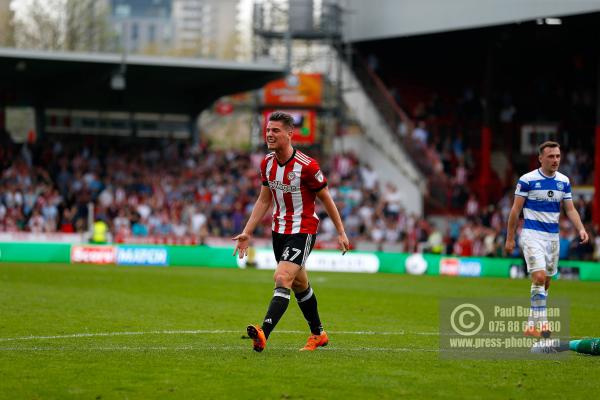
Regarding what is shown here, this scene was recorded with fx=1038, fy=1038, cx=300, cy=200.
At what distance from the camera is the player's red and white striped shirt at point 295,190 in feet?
34.7

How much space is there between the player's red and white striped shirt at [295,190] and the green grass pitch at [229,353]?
132cm

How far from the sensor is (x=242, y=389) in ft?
27.7

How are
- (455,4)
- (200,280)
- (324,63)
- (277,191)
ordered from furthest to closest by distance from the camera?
(324,63), (455,4), (200,280), (277,191)

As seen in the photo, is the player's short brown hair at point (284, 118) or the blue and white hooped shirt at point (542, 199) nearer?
the player's short brown hair at point (284, 118)

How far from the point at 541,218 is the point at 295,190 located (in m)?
3.38

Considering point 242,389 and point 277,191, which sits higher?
point 277,191

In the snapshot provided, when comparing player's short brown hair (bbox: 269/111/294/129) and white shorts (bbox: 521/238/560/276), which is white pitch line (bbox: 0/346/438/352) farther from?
player's short brown hair (bbox: 269/111/294/129)

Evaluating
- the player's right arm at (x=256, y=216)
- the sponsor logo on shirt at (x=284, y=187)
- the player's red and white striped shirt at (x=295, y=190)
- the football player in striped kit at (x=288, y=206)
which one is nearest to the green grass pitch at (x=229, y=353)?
the football player in striped kit at (x=288, y=206)

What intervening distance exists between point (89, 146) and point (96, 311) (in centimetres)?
2614

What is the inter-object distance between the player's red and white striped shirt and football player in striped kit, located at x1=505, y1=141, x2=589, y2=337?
2.76 meters

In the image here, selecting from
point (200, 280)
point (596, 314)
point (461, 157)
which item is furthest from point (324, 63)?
point (596, 314)

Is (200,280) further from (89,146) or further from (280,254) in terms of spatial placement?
(89,146)
